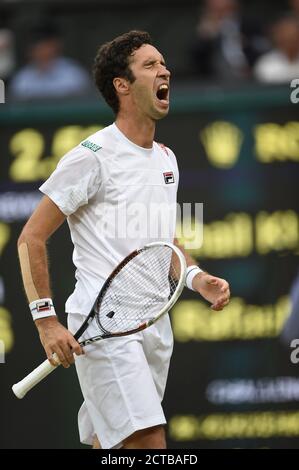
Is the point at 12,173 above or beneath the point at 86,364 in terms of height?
above

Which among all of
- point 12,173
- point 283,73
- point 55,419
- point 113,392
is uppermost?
point 283,73

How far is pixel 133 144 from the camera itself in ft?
19.1

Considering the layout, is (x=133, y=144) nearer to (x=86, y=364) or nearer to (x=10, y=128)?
(x=86, y=364)

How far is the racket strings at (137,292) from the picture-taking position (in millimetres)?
5633

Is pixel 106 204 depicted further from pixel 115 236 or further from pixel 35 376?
pixel 35 376

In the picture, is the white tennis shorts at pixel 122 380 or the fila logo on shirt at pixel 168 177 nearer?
the white tennis shorts at pixel 122 380

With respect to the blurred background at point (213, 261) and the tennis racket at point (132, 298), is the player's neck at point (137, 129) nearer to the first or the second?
the tennis racket at point (132, 298)

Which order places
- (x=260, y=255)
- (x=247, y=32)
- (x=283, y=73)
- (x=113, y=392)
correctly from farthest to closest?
(x=247, y=32) < (x=283, y=73) < (x=260, y=255) < (x=113, y=392)

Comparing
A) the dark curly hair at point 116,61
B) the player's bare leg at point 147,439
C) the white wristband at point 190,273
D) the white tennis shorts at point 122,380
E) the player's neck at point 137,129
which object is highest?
the dark curly hair at point 116,61

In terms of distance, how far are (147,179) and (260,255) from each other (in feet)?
6.32

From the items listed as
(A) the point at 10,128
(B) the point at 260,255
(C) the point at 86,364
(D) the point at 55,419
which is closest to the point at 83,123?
(A) the point at 10,128

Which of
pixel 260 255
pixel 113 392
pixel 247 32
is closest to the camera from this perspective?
pixel 113 392

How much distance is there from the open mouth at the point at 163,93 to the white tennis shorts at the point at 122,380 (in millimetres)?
987

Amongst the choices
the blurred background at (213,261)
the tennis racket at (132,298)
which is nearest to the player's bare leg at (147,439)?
the tennis racket at (132,298)
